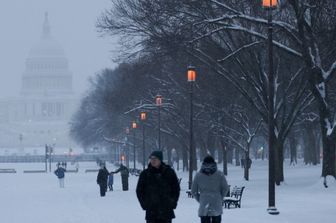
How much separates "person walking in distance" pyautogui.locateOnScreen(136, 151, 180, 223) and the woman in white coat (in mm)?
1574

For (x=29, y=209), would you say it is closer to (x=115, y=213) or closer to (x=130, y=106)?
(x=115, y=213)

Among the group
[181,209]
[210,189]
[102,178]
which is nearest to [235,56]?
[102,178]

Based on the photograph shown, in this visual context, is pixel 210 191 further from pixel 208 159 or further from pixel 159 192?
pixel 159 192

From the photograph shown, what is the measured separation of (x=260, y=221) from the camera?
21.8 m

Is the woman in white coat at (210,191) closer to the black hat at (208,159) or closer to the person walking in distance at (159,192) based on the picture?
the black hat at (208,159)

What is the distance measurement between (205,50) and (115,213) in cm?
1549

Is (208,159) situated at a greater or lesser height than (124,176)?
greater

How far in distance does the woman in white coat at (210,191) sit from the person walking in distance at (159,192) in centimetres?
157

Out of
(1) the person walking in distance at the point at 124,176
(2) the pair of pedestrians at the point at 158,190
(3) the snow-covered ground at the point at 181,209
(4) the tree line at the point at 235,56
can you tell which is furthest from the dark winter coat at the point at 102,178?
(2) the pair of pedestrians at the point at 158,190

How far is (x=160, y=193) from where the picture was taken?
46.4 feet

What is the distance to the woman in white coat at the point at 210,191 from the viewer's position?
15.7m

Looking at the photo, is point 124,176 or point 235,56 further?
point 124,176

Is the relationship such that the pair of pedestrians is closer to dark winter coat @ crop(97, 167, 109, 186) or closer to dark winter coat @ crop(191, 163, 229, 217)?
dark winter coat @ crop(191, 163, 229, 217)

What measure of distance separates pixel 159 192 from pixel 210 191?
1852mm
